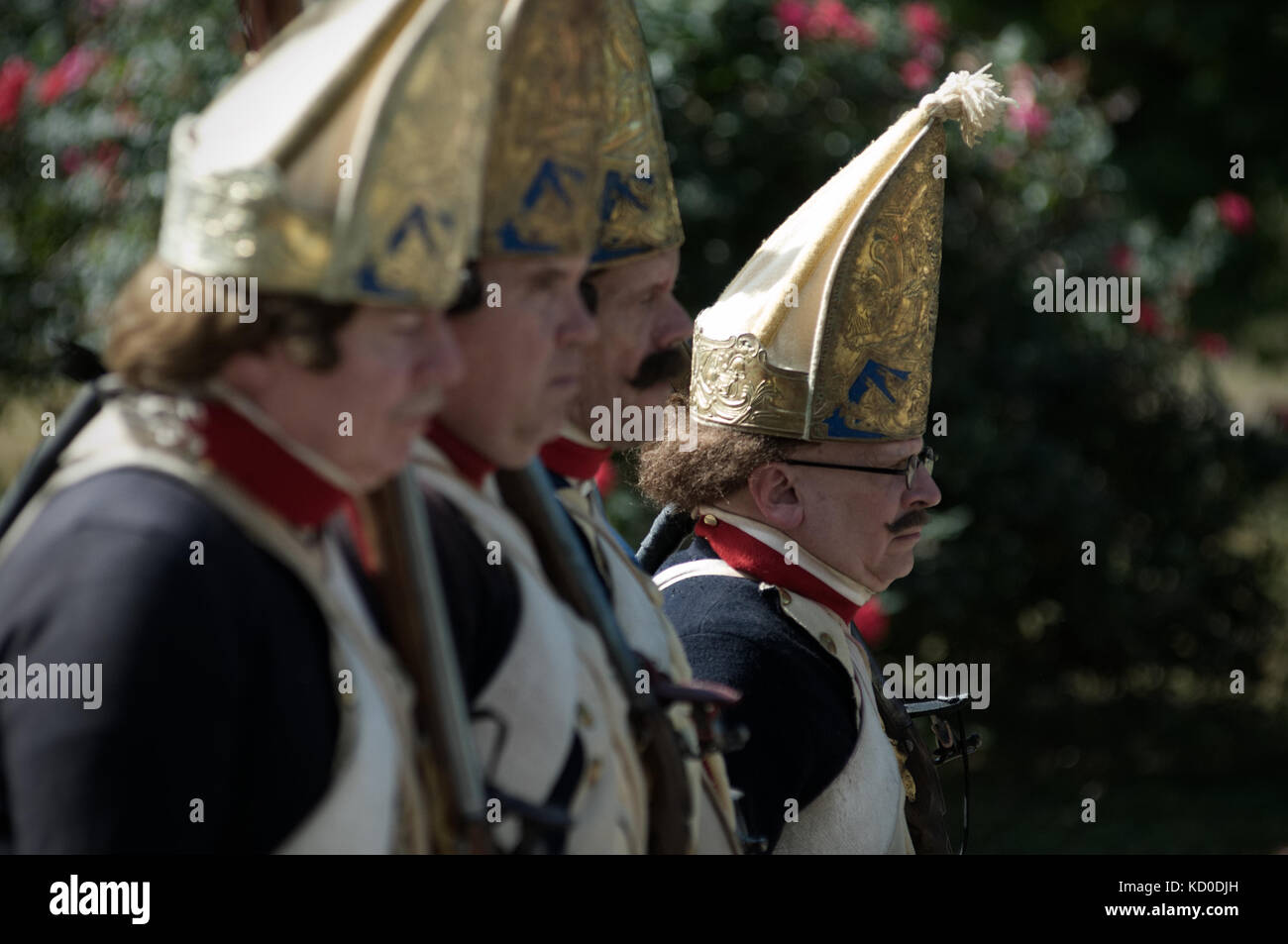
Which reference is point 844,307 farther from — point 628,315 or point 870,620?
point 870,620

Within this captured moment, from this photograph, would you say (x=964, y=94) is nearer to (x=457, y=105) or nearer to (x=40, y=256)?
(x=457, y=105)

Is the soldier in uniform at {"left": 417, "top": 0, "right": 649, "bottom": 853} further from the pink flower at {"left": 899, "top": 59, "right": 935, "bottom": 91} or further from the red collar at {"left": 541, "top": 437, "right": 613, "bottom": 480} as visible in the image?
the pink flower at {"left": 899, "top": 59, "right": 935, "bottom": 91}

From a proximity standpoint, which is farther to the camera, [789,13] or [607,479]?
[789,13]

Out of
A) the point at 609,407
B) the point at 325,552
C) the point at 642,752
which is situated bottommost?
the point at 642,752

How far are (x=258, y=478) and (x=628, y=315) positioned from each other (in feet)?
3.67

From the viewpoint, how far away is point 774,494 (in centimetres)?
325

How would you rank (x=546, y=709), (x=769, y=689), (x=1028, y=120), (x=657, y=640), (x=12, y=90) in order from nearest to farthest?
1. (x=546, y=709)
2. (x=657, y=640)
3. (x=769, y=689)
4. (x=12, y=90)
5. (x=1028, y=120)

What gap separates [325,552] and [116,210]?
13.4ft

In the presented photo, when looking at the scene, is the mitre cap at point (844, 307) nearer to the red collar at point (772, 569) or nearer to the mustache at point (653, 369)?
the red collar at point (772, 569)

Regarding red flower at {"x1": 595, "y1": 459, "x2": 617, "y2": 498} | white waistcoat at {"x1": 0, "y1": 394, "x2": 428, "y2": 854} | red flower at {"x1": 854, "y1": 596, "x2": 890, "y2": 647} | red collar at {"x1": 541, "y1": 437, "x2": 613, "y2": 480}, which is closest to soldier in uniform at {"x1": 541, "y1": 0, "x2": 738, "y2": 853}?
red collar at {"x1": 541, "y1": 437, "x2": 613, "y2": 480}

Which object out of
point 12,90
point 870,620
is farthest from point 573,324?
point 12,90

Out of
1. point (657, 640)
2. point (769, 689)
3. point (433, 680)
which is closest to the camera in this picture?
point (433, 680)
